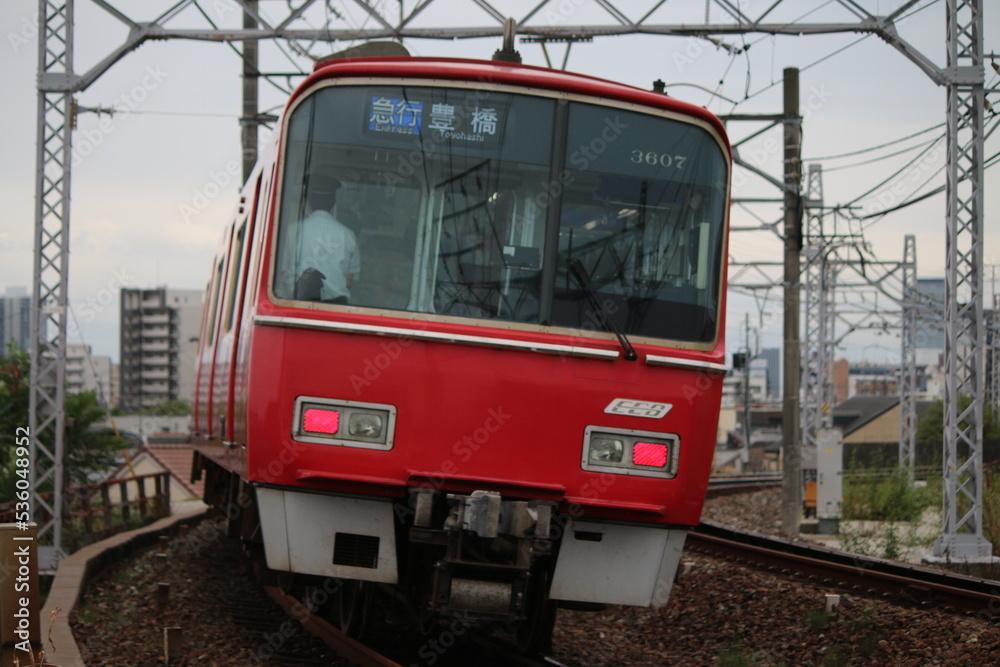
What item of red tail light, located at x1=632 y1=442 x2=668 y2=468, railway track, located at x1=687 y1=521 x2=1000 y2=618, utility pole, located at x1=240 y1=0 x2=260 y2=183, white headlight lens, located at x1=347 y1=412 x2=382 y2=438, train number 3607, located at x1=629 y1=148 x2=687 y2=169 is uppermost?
utility pole, located at x1=240 y1=0 x2=260 y2=183

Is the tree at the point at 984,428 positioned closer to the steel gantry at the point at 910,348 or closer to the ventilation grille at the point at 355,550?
the steel gantry at the point at 910,348

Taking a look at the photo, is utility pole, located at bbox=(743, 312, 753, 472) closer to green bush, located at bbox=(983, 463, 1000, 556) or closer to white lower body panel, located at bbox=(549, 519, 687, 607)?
green bush, located at bbox=(983, 463, 1000, 556)

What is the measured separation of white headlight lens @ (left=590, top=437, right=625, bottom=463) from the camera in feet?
17.8

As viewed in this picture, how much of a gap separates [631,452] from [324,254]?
5.79ft

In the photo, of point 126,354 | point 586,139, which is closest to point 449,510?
point 586,139

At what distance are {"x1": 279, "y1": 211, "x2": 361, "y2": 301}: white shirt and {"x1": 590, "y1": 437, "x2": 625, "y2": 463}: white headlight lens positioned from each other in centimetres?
138

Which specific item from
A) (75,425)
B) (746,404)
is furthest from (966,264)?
(746,404)

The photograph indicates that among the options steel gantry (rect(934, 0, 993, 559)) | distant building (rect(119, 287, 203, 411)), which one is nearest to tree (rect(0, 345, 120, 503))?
steel gantry (rect(934, 0, 993, 559))

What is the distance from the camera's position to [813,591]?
902 centimetres

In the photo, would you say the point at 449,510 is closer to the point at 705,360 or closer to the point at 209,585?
the point at 705,360

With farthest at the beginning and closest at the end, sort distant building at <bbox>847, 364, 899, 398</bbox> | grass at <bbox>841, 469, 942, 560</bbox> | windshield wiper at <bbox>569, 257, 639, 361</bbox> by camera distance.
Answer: distant building at <bbox>847, 364, 899, 398</bbox>
grass at <bbox>841, 469, 942, 560</bbox>
windshield wiper at <bbox>569, 257, 639, 361</bbox>

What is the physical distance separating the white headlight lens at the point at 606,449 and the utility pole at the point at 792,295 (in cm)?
1063

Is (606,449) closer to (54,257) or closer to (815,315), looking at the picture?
(54,257)

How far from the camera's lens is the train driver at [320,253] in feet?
17.5
